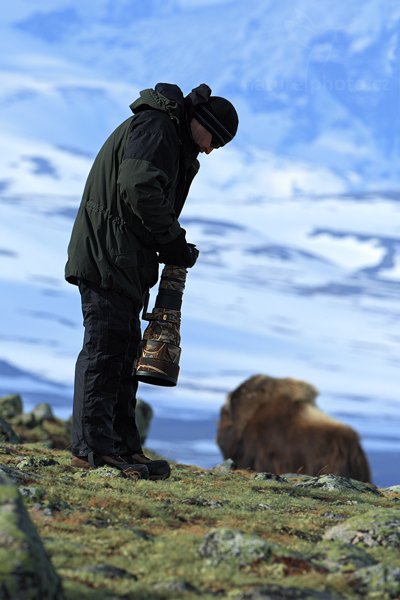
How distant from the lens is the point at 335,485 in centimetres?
983

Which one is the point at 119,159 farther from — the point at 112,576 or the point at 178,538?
the point at 112,576

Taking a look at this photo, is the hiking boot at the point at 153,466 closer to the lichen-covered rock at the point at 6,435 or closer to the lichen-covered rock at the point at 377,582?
the lichen-covered rock at the point at 6,435

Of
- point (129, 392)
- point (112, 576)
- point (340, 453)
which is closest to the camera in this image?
point (112, 576)

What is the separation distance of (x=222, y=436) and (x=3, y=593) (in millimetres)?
14388

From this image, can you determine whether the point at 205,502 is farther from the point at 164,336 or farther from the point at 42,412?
the point at 42,412

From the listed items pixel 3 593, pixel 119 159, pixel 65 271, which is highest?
pixel 119 159

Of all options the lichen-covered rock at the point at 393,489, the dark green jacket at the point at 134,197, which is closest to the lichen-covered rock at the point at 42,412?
the lichen-covered rock at the point at 393,489

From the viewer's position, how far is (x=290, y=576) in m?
5.21

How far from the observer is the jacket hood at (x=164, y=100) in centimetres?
845

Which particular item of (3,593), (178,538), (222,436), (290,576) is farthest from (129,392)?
(222,436)

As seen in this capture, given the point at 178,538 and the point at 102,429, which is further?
the point at 102,429

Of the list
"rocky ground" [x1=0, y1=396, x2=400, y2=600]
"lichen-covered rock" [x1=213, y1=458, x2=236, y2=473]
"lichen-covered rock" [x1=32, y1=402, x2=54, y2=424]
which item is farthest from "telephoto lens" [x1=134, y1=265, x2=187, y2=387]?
"lichen-covered rock" [x1=32, y1=402, x2=54, y2=424]

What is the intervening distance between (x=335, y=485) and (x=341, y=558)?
168 inches

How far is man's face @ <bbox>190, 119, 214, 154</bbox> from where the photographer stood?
8.62 m
